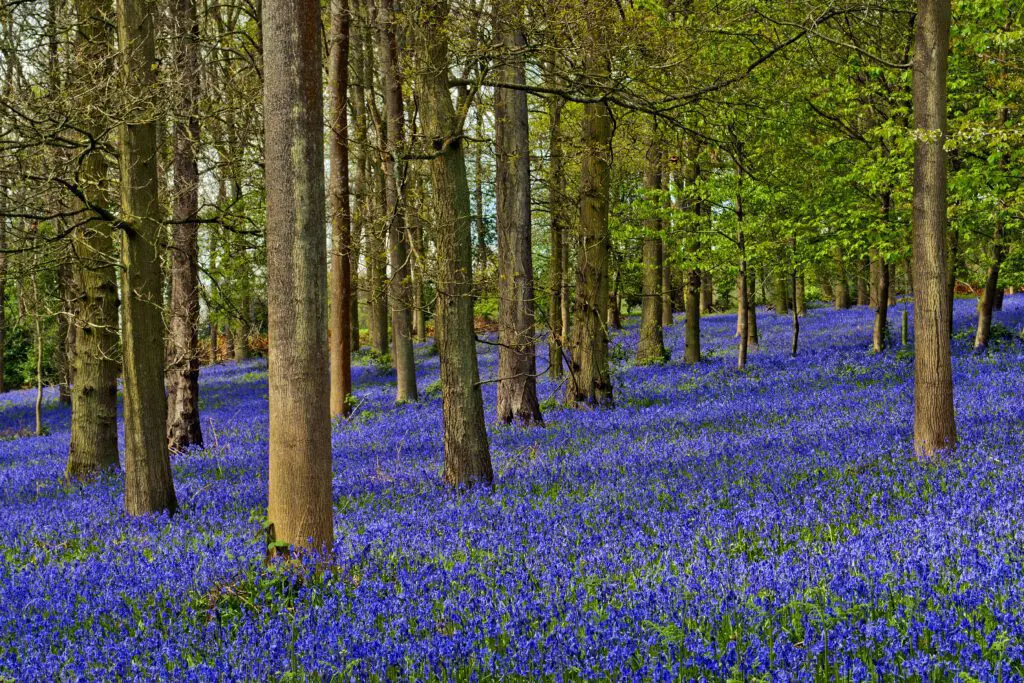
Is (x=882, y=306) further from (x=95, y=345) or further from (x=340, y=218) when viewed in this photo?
(x=95, y=345)

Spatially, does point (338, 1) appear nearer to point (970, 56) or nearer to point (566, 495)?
point (566, 495)

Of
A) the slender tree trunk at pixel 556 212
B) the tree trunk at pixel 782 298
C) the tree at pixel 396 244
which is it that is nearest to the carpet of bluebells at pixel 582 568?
the slender tree trunk at pixel 556 212

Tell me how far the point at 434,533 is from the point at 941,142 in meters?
→ 6.87

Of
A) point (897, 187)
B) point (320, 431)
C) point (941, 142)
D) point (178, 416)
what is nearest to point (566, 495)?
point (320, 431)

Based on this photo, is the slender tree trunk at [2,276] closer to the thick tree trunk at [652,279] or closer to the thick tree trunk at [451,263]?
the thick tree trunk at [451,263]

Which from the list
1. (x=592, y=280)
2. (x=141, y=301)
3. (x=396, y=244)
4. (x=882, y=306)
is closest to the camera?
(x=141, y=301)

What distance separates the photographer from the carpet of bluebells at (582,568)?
3635 millimetres

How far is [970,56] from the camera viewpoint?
48.3ft

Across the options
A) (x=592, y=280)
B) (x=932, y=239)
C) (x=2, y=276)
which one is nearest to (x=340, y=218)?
(x=592, y=280)

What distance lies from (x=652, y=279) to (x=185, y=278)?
12974mm

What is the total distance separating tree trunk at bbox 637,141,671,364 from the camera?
65.7 feet

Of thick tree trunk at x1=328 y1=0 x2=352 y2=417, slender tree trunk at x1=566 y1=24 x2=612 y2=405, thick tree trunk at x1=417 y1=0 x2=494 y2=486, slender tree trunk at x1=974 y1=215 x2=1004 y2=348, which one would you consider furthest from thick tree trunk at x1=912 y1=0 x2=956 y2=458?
thick tree trunk at x1=328 y1=0 x2=352 y2=417

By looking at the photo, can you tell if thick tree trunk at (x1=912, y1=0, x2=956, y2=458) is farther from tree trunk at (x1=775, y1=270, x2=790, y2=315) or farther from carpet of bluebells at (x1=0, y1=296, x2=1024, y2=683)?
tree trunk at (x1=775, y1=270, x2=790, y2=315)

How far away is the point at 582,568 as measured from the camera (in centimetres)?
513
